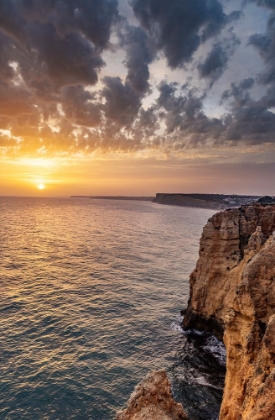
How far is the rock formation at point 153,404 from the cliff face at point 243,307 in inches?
116

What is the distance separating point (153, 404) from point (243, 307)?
703 cm

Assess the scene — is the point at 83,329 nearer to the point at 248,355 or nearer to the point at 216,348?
the point at 216,348

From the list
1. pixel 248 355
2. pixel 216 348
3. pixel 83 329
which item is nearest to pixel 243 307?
pixel 248 355

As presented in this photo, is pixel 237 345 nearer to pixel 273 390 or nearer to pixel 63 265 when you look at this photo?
pixel 273 390

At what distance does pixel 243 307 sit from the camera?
15641 mm

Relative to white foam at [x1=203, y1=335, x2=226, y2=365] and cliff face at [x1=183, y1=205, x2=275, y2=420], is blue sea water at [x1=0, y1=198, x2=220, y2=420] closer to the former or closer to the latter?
white foam at [x1=203, y1=335, x2=226, y2=365]

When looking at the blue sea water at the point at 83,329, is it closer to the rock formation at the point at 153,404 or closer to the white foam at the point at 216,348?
the white foam at the point at 216,348

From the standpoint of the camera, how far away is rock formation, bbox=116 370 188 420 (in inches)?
461

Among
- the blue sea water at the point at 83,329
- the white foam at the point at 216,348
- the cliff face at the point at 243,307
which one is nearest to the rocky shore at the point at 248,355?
the cliff face at the point at 243,307

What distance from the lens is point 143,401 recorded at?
1232 centimetres

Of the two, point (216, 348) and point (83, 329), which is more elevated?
Result: point (83, 329)

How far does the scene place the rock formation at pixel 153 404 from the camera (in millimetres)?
11711

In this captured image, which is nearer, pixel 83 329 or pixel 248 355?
pixel 248 355

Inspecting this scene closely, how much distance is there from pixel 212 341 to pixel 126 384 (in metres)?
13.4
